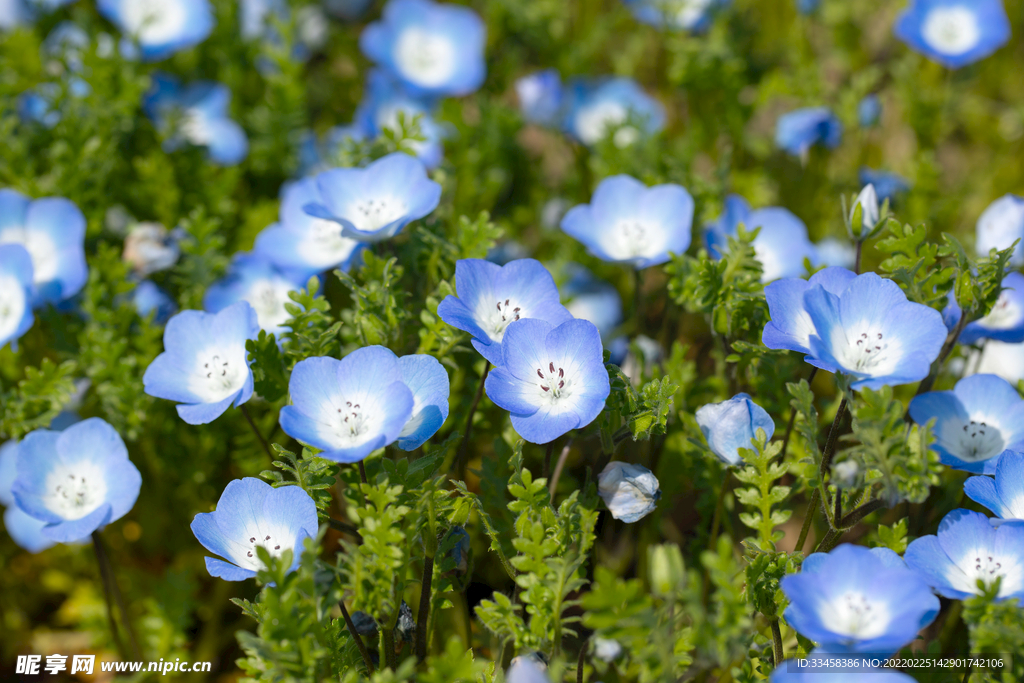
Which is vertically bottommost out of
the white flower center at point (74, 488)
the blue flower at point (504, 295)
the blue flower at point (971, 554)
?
the white flower center at point (74, 488)

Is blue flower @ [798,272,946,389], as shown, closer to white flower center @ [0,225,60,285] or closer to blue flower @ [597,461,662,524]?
blue flower @ [597,461,662,524]

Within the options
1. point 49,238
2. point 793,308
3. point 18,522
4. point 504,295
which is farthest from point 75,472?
point 793,308

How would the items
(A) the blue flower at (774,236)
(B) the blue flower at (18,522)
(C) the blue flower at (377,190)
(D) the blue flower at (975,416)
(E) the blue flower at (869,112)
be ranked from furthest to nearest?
(E) the blue flower at (869,112), (A) the blue flower at (774,236), (B) the blue flower at (18,522), (C) the blue flower at (377,190), (D) the blue flower at (975,416)

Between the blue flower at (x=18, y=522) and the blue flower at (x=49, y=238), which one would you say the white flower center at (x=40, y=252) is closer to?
the blue flower at (x=49, y=238)

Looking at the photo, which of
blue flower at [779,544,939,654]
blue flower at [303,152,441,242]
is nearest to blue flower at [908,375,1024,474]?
blue flower at [779,544,939,654]

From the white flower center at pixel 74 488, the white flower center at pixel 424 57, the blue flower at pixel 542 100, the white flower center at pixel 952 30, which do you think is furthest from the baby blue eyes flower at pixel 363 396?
the white flower center at pixel 952 30

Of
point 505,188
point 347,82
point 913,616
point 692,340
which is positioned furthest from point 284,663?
point 347,82

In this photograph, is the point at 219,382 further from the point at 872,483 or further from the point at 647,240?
the point at 872,483
